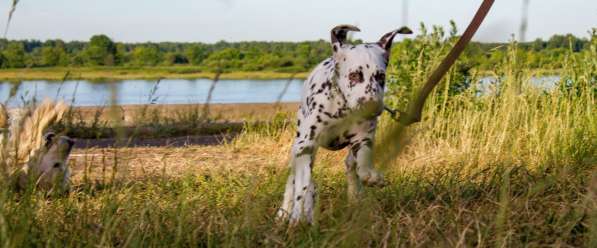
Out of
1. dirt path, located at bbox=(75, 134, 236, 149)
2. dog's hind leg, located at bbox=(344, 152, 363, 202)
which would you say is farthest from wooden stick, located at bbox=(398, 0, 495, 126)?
dirt path, located at bbox=(75, 134, 236, 149)

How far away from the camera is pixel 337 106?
3.80 meters

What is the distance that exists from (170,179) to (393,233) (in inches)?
112

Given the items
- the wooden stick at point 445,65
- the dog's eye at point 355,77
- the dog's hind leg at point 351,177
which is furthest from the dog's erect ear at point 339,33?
the wooden stick at point 445,65

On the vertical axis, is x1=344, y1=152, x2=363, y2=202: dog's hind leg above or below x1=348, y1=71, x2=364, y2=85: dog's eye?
below

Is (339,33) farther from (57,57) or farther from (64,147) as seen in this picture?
(64,147)

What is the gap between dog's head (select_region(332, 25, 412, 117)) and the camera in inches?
139

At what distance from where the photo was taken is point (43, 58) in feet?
11.4

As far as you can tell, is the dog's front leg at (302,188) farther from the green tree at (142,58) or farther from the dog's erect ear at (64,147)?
the dog's erect ear at (64,147)

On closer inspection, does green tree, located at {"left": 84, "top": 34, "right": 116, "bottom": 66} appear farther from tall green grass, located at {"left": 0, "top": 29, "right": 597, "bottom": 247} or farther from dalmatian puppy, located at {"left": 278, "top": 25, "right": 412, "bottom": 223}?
dalmatian puppy, located at {"left": 278, "top": 25, "right": 412, "bottom": 223}

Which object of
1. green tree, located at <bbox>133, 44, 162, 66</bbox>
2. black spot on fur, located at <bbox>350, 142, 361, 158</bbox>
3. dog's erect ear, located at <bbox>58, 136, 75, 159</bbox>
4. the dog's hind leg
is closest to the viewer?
green tree, located at <bbox>133, 44, 162, 66</bbox>

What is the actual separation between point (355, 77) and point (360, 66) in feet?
0.20

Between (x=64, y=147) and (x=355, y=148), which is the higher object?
(x=355, y=148)

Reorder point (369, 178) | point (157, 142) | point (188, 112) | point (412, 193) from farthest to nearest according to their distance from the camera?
point (188, 112) → point (157, 142) → point (412, 193) → point (369, 178)

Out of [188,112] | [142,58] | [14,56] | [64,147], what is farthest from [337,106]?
[188,112]
